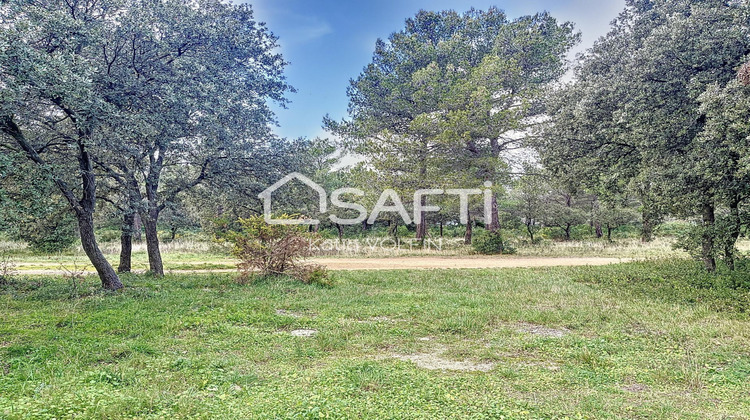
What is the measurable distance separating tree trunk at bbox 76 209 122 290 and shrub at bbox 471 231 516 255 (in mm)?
16665

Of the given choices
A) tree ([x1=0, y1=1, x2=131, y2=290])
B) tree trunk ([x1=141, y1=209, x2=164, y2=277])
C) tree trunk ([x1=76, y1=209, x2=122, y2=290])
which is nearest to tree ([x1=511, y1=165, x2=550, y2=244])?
tree trunk ([x1=141, y1=209, x2=164, y2=277])

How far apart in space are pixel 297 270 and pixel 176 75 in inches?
230

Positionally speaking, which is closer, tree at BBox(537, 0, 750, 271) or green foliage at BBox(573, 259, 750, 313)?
green foliage at BBox(573, 259, 750, 313)

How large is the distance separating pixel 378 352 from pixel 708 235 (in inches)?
362

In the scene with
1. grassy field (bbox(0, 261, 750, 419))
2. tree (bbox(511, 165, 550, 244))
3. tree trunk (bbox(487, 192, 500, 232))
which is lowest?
grassy field (bbox(0, 261, 750, 419))

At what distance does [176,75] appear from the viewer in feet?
32.0

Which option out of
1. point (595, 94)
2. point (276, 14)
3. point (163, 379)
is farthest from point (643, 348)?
point (276, 14)

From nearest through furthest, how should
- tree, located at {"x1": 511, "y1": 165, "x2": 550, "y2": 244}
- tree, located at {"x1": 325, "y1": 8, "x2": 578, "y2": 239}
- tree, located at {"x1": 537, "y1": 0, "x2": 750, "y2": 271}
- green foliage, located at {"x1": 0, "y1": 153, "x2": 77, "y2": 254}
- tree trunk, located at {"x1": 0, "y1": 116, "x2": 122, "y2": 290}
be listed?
1. green foliage, located at {"x1": 0, "y1": 153, "x2": 77, "y2": 254}
2. tree trunk, located at {"x1": 0, "y1": 116, "x2": 122, "y2": 290}
3. tree, located at {"x1": 537, "y1": 0, "x2": 750, "y2": 271}
4. tree, located at {"x1": 325, "y1": 8, "x2": 578, "y2": 239}
5. tree, located at {"x1": 511, "y1": 165, "x2": 550, "y2": 244}

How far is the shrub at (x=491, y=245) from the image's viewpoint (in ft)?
70.4

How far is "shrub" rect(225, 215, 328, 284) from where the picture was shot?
1146cm

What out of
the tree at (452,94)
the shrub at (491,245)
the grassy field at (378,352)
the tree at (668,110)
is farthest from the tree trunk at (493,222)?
the grassy field at (378,352)

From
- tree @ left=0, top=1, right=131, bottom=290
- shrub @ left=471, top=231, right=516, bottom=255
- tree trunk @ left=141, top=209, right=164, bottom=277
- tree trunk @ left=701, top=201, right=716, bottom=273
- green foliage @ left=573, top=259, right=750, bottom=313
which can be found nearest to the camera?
tree @ left=0, top=1, right=131, bottom=290

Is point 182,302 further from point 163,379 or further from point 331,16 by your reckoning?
point 331,16

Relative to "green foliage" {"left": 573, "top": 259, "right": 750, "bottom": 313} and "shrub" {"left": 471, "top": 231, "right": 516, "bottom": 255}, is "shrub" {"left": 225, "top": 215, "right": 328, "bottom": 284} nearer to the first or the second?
"green foliage" {"left": 573, "top": 259, "right": 750, "bottom": 313}
